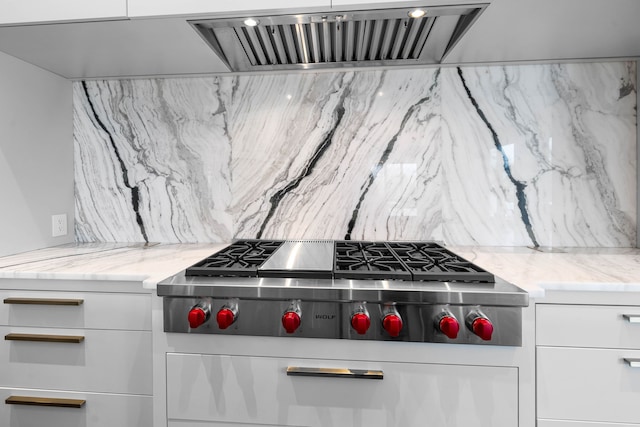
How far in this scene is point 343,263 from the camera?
109cm

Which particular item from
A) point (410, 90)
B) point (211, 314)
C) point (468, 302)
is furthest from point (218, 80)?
point (468, 302)

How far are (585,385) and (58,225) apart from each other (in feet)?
6.76

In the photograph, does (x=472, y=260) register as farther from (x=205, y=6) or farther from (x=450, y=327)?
(x=205, y=6)

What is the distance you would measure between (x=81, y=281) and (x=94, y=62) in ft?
3.12

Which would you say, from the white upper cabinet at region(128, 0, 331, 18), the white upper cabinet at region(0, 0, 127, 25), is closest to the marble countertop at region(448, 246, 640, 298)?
the white upper cabinet at region(128, 0, 331, 18)

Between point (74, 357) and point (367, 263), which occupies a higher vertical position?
point (367, 263)

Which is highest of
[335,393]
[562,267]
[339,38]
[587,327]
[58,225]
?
[339,38]

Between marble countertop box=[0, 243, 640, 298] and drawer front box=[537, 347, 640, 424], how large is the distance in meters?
0.17

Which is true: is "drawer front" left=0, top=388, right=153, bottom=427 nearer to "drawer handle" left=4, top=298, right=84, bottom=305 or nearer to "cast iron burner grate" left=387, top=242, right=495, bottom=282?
"drawer handle" left=4, top=298, right=84, bottom=305

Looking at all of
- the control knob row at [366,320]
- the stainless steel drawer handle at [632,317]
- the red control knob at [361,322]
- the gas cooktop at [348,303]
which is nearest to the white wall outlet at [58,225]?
the gas cooktop at [348,303]

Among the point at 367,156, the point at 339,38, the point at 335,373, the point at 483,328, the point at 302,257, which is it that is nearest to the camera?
the point at 483,328

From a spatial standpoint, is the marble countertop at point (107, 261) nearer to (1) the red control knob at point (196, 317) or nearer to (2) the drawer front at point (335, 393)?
(1) the red control knob at point (196, 317)

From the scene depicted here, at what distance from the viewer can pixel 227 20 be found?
3.69 feet

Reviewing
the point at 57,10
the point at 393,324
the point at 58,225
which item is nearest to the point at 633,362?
the point at 393,324
